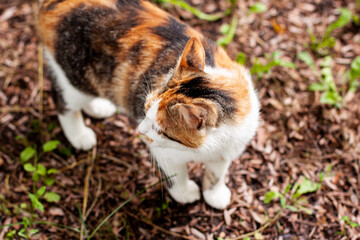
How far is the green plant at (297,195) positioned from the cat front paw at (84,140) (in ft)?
5.47

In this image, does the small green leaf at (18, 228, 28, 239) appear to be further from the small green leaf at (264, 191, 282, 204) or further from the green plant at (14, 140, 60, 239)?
the small green leaf at (264, 191, 282, 204)

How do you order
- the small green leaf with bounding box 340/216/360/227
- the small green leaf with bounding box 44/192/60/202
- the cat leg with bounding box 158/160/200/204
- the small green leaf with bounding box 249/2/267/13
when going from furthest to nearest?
1. the small green leaf with bounding box 249/2/267/13
2. the small green leaf with bounding box 44/192/60/202
3. the small green leaf with bounding box 340/216/360/227
4. the cat leg with bounding box 158/160/200/204

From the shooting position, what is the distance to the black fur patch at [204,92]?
1939 millimetres

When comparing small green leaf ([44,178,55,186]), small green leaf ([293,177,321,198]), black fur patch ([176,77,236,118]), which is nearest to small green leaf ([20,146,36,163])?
small green leaf ([44,178,55,186])

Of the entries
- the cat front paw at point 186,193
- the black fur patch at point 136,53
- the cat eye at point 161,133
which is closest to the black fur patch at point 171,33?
the black fur patch at point 136,53

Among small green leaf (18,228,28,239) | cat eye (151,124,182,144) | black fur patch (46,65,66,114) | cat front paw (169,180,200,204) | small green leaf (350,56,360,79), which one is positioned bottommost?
small green leaf (18,228,28,239)

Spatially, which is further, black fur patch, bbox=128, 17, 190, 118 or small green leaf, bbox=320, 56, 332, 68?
small green leaf, bbox=320, 56, 332, 68

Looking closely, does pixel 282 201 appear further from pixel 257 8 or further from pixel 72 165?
pixel 257 8

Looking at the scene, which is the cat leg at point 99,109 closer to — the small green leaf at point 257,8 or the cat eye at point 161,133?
the cat eye at point 161,133

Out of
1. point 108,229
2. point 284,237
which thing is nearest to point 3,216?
point 108,229

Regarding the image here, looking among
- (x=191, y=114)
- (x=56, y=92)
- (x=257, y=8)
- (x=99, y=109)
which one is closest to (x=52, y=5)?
(x=56, y=92)

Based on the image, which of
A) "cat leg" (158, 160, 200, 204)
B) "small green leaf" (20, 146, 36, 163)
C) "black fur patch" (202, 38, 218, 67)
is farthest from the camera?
"small green leaf" (20, 146, 36, 163)

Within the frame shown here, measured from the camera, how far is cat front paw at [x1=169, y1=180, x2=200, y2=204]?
286 centimetres

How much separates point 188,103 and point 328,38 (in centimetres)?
253
